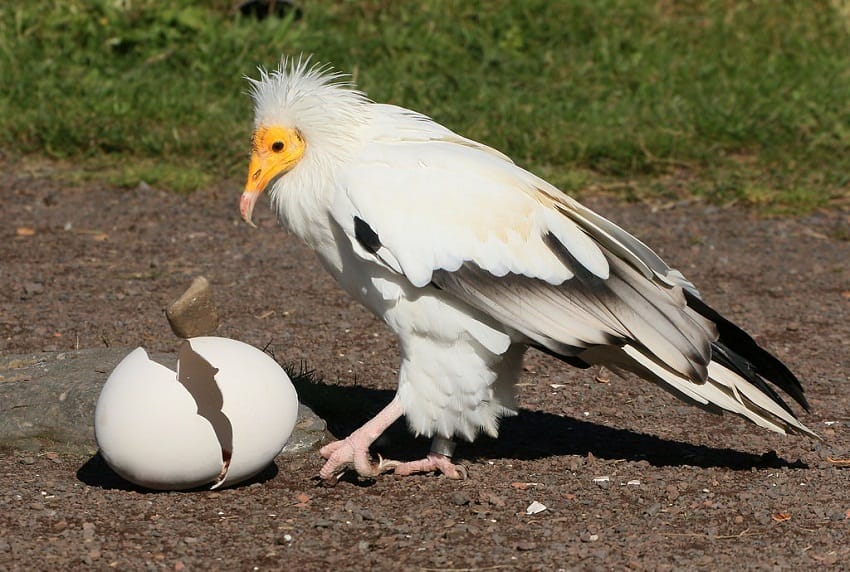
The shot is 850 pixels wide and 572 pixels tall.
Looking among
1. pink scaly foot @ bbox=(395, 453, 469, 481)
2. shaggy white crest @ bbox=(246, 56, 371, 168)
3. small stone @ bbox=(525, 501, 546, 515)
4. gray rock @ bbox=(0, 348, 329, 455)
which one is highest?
shaggy white crest @ bbox=(246, 56, 371, 168)

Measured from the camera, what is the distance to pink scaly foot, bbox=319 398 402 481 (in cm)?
416

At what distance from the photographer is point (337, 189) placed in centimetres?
411

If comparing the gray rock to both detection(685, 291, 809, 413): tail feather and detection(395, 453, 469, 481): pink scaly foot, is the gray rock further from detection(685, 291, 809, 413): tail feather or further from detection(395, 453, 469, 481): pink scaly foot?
detection(685, 291, 809, 413): tail feather

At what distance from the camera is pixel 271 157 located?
13.9 feet

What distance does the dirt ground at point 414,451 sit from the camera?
365 centimetres

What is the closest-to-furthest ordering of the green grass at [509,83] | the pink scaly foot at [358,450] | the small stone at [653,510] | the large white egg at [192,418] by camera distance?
1. the large white egg at [192,418]
2. the small stone at [653,510]
3. the pink scaly foot at [358,450]
4. the green grass at [509,83]

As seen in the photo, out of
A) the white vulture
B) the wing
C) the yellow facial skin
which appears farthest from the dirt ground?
the yellow facial skin

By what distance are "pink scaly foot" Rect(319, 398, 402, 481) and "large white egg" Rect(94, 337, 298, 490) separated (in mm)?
216

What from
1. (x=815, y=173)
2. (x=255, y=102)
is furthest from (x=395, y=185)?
(x=815, y=173)

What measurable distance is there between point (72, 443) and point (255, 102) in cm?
130

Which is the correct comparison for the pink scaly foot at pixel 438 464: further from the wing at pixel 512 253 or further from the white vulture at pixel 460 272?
the wing at pixel 512 253

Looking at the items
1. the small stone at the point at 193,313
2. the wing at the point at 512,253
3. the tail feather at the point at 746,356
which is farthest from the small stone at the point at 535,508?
the small stone at the point at 193,313

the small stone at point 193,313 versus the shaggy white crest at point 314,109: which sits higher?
the shaggy white crest at point 314,109

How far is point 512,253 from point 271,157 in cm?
85
